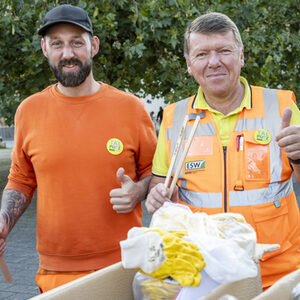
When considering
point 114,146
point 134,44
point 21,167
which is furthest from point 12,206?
point 134,44

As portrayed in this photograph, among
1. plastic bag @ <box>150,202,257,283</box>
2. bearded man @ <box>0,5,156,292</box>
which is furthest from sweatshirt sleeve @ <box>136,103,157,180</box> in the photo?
plastic bag @ <box>150,202,257,283</box>

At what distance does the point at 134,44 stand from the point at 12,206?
6144 millimetres

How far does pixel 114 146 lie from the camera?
2.54 metres

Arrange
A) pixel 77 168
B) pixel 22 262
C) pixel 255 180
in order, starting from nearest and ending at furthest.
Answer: pixel 255 180
pixel 77 168
pixel 22 262

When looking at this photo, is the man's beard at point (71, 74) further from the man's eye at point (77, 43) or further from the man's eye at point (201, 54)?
the man's eye at point (201, 54)

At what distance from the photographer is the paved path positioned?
5110mm

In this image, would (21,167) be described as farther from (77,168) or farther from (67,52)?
(67,52)

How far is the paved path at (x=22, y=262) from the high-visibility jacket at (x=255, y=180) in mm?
3420

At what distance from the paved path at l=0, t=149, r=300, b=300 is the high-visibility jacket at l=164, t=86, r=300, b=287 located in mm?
3420

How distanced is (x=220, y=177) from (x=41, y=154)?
0.95 m

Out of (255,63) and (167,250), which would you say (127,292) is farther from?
(255,63)

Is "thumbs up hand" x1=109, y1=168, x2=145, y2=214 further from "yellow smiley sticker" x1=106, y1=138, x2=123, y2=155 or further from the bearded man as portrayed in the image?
"yellow smiley sticker" x1=106, y1=138, x2=123, y2=155

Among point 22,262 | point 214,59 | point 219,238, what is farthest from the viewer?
point 22,262

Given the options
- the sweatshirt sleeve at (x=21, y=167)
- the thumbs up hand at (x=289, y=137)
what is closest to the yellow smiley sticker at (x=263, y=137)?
the thumbs up hand at (x=289, y=137)
